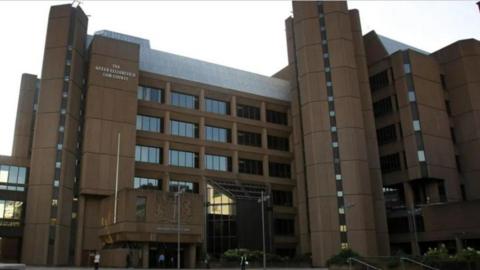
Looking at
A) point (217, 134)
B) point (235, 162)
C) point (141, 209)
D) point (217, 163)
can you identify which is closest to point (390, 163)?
point (235, 162)

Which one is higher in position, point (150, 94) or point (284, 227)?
point (150, 94)

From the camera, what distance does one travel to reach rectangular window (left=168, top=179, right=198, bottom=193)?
216 feet

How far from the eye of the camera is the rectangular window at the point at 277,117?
256 ft

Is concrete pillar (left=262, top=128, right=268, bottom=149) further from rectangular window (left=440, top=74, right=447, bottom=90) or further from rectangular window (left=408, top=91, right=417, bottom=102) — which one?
rectangular window (left=440, top=74, right=447, bottom=90)

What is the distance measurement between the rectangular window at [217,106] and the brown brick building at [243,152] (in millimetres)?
236

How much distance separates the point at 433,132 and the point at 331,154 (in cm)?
1682

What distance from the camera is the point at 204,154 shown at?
68.9m

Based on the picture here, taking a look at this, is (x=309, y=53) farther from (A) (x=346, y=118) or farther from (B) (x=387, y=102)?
(B) (x=387, y=102)

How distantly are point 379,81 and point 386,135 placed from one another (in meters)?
8.90

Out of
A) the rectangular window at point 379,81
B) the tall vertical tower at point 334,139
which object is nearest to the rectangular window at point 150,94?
the tall vertical tower at point 334,139

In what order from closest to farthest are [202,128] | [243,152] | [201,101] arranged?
[202,128]
[201,101]
[243,152]

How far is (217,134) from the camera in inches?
2837

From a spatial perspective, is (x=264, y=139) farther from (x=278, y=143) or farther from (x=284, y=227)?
(x=284, y=227)

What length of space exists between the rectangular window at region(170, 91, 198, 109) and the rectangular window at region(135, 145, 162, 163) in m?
7.70
